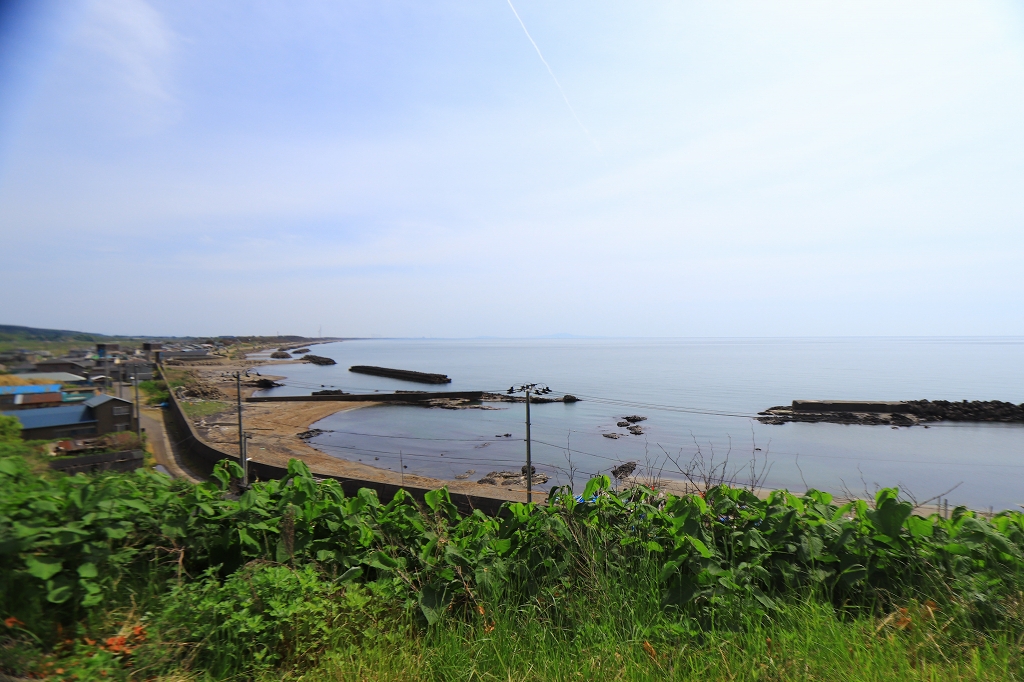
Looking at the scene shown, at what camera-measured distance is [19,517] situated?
1.97 m

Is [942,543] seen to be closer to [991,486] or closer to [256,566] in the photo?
[256,566]

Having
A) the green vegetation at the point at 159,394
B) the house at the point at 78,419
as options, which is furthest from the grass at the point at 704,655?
the green vegetation at the point at 159,394

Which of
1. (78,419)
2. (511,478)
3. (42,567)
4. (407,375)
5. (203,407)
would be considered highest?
(78,419)

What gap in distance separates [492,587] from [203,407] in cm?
4095

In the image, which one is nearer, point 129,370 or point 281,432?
point 129,370

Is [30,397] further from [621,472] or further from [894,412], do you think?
[894,412]

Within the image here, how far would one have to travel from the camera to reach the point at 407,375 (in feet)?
250

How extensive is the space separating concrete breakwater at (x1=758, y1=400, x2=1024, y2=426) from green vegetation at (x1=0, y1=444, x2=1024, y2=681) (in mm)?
42811

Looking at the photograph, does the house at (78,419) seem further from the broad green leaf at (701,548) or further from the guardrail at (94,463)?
the broad green leaf at (701,548)

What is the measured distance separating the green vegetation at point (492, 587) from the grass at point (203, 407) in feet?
115

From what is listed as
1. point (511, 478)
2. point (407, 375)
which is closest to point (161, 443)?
point (511, 478)

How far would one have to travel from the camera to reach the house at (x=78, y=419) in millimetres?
3107

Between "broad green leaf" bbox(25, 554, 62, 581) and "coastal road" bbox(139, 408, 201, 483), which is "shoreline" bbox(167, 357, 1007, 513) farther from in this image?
"broad green leaf" bbox(25, 554, 62, 581)

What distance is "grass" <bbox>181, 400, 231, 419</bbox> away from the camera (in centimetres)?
3328
